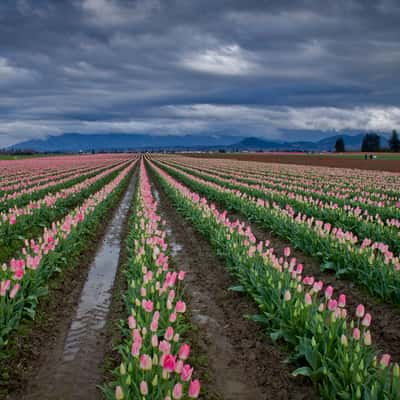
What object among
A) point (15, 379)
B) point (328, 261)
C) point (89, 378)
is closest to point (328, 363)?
point (89, 378)

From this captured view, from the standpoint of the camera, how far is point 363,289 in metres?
6.61

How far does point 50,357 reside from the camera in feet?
15.5

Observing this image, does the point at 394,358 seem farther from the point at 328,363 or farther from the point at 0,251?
the point at 0,251

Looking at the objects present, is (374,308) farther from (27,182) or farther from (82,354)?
(27,182)

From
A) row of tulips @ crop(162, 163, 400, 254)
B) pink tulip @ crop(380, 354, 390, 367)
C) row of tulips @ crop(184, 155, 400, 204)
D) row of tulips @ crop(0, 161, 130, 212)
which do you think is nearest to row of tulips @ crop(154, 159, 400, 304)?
row of tulips @ crop(162, 163, 400, 254)

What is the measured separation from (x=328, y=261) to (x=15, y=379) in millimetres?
6111

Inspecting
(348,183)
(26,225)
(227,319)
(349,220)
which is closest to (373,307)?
(227,319)

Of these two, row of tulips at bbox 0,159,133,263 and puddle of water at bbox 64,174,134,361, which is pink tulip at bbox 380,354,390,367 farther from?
row of tulips at bbox 0,159,133,263

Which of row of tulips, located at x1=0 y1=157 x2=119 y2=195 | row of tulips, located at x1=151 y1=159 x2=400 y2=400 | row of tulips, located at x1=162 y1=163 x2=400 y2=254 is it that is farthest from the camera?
row of tulips, located at x1=0 y1=157 x2=119 y2=195

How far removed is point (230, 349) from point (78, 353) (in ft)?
6.61

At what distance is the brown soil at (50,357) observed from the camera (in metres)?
4.05

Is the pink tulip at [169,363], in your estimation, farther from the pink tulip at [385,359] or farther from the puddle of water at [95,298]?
the puddle of water at [95,298]

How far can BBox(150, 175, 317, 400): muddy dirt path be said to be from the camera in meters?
4.08

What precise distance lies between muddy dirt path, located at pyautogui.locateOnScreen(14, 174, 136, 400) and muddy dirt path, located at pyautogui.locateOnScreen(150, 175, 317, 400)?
1.29 meters
